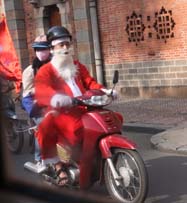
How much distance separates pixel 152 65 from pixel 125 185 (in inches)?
327

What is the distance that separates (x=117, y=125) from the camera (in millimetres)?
5523

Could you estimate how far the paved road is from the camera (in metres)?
5.71

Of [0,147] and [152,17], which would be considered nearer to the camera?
[0,147]

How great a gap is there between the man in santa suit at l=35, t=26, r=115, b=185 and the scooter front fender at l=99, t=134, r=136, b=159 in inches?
11.8

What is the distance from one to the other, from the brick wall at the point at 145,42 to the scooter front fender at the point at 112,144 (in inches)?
298

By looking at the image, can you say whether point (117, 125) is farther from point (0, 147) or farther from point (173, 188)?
point (0, 147)

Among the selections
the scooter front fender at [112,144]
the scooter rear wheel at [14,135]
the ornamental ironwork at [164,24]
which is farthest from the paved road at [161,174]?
the ornamental ironwork at [164,24]

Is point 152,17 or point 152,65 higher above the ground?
point 152,17

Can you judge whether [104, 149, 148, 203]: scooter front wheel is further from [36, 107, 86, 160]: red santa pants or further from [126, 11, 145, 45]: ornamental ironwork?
[126, 11, 145, 45]: ornamental ironwork

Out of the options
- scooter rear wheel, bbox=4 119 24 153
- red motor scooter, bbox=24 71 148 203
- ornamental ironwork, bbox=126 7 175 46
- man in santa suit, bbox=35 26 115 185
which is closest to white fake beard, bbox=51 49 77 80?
man in santa suit, bbox=35 26 115 185

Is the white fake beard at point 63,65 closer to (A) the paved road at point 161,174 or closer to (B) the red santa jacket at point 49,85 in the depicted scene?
(B) the red santa jacket at point 49,85

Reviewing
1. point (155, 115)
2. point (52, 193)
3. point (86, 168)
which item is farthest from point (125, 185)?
point (155, 115)

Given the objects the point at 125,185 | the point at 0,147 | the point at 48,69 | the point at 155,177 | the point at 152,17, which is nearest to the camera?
the point at 125,185

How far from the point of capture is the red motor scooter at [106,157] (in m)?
5.30
